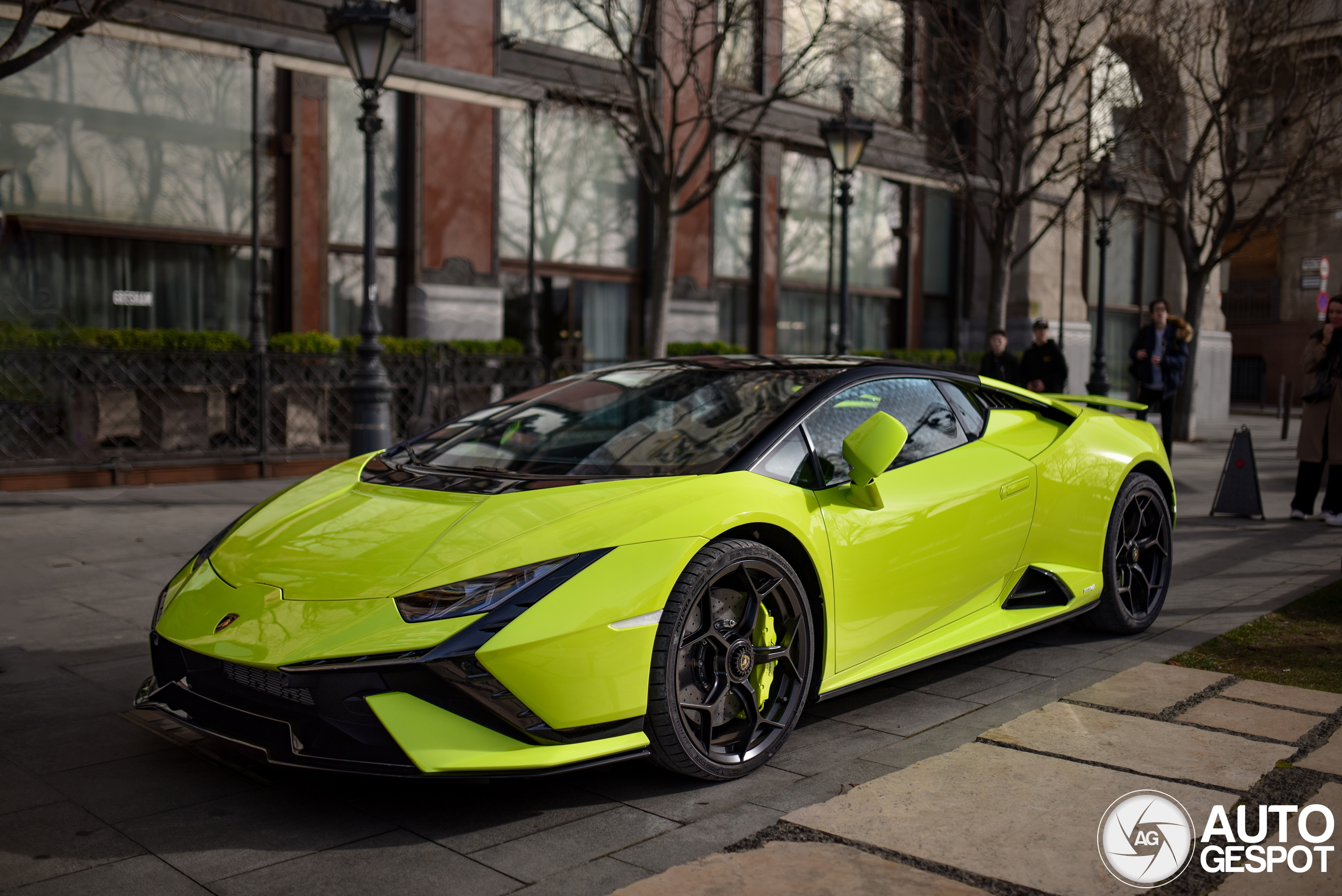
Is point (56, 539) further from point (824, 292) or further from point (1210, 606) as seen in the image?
point (824, 292)

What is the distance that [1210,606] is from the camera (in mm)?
6148

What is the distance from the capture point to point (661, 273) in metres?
13.9

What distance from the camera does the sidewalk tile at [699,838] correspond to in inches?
118

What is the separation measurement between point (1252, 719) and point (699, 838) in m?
2.17

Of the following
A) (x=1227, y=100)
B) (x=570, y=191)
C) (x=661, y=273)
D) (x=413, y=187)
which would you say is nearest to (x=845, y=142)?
(x=661, y=273)

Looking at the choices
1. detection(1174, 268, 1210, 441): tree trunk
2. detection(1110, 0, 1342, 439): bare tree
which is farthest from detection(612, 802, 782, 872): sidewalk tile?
detection(1174, 268, 1210, 441): tree trunk

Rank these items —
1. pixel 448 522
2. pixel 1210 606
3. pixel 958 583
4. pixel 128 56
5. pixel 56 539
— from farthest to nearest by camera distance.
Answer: pixel 128 56 → pixel 56 539 → pixel 1210 606 → pixel 958 583 → pixel 448 522

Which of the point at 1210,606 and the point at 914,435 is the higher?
the point at 914,435

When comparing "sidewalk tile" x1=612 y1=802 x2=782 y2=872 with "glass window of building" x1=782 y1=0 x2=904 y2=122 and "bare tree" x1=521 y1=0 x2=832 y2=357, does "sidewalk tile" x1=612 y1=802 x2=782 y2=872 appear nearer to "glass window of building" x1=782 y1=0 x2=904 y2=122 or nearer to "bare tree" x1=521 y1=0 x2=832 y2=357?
"bare tree" x1=521 y1=0 x2=832 y2=357

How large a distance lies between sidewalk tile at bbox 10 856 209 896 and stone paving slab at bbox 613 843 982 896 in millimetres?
1085

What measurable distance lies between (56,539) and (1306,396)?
9675 millimetres


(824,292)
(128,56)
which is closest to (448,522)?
(128,56)

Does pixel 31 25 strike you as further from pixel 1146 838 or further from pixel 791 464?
pixel 1146 838

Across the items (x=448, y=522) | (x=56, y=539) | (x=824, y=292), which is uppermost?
(x=824, y=292)
